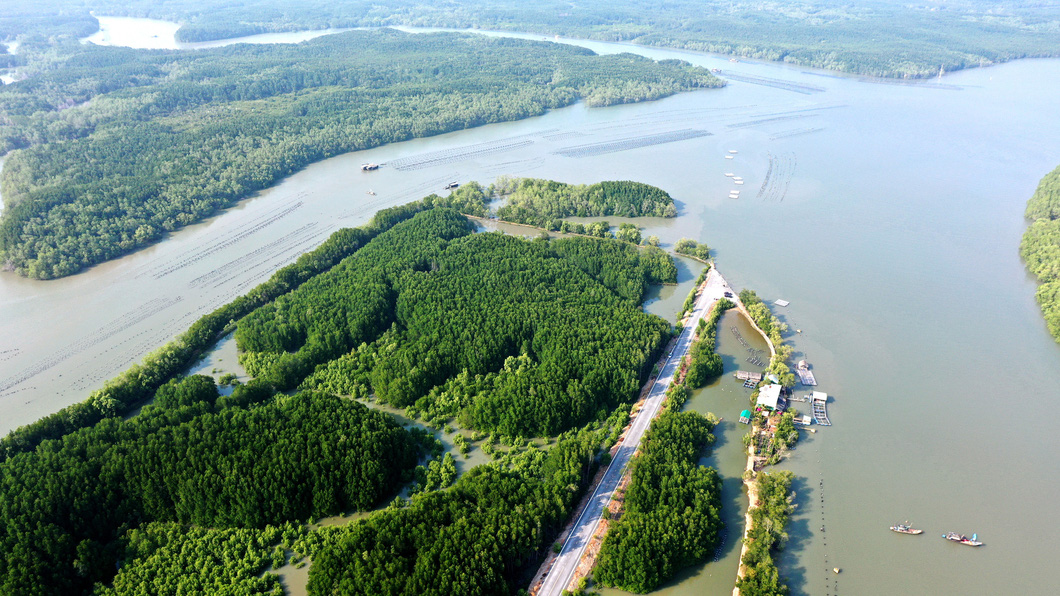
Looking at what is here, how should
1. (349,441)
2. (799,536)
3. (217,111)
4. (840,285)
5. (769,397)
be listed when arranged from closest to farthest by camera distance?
(799,536) < (349,441) < (769,397) < (840,285) < (217,111)

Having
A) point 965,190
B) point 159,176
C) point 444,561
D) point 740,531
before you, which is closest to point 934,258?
point 965,190

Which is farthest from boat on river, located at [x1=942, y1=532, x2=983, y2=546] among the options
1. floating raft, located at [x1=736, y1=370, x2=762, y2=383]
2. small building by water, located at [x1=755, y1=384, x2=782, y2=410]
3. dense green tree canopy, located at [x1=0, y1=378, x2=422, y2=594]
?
dense green tree canopy, located at [x1=0, y1=378, x2=422, y2=594]

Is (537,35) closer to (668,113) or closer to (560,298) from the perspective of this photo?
(668,113)

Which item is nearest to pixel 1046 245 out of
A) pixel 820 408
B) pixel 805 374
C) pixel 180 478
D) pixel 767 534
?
pixel 805 374

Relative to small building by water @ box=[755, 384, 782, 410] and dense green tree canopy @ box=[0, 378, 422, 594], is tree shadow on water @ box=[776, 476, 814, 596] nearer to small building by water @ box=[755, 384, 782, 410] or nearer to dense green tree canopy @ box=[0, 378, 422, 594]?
small building by water @ box=[755, 384, 782, 410]

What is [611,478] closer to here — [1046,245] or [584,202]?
[584,202]

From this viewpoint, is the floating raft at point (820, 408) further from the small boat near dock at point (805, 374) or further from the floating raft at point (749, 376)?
the floating raft at point (749, 376)
